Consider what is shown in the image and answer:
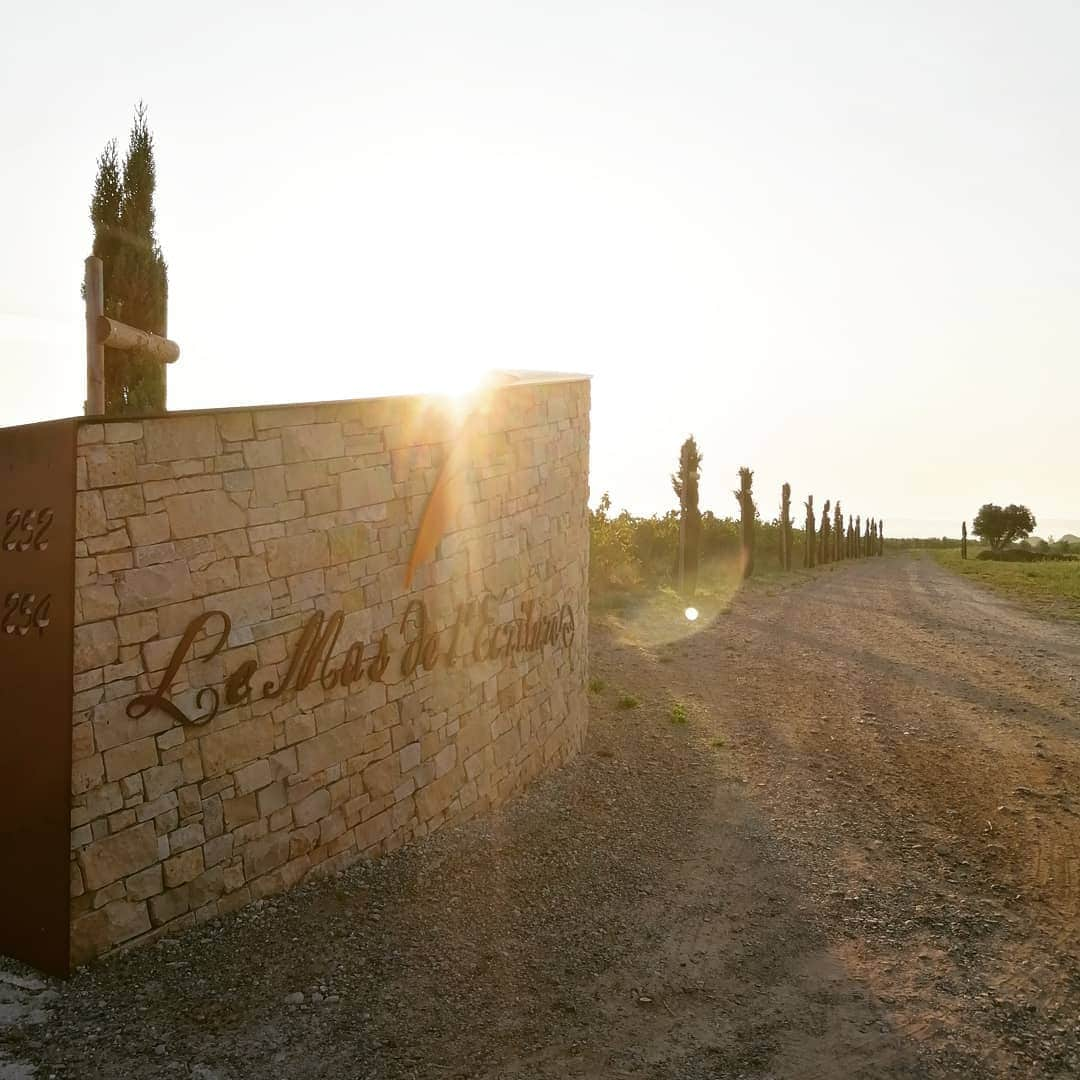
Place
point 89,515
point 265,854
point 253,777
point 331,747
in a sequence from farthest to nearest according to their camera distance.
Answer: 1. point 331,747
2. point 265,854
3. point 253,777
4. point 89,515

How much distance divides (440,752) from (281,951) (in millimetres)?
2448

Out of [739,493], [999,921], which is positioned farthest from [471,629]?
[739,493]

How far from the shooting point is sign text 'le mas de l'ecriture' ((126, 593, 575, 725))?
616 cm

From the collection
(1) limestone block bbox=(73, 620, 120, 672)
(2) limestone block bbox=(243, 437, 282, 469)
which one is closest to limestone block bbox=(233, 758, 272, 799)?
(1) limestone block bbox=(73, 620, 120, 672)

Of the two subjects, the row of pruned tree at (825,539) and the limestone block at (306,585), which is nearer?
the limestone block at (306,585)

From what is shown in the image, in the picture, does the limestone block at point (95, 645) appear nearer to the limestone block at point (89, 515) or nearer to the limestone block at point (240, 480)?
the limestone block at point (89, 515)

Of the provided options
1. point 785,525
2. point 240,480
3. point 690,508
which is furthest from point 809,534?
point 240,480

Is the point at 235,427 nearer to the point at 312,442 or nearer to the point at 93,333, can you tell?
the point at 312,442

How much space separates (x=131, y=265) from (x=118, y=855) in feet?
31.2

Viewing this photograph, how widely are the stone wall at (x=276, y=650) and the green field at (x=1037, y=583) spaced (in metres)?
18.4

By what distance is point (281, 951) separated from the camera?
20.4 ft

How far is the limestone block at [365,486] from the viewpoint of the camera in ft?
23.7

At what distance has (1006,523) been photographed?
68125 millimetres

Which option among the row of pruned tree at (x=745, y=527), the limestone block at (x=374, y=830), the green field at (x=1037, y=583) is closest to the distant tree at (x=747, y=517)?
the row of pruned tree at (x=745, y=527)
